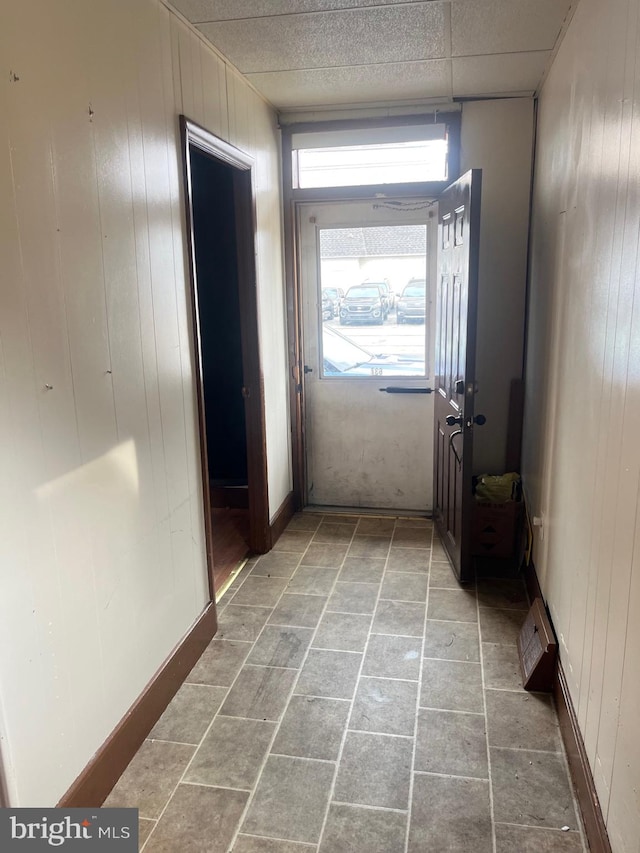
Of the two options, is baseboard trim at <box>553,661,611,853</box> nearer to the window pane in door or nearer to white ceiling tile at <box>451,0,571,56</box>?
the window pane in door

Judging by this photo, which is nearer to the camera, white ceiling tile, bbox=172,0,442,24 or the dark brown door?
white ceiling tile, bbox=172,0,442,24

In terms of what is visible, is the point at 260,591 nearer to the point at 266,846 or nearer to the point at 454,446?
the point at 454,446

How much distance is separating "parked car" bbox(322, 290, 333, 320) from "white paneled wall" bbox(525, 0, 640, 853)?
1595 millimetres

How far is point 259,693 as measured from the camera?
2.44m

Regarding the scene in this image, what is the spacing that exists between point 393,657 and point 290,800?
85 cm

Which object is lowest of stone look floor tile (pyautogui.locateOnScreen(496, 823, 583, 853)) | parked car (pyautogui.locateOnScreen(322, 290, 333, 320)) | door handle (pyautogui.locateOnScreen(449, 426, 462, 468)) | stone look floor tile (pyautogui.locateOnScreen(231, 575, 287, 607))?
stone look floor tile (pyautogui.locateOnScreen(496, 823, 583, 853))

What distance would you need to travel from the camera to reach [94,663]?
1.89m

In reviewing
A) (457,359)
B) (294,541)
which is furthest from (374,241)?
(294,541)

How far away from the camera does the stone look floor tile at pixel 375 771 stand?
1924 millimetres

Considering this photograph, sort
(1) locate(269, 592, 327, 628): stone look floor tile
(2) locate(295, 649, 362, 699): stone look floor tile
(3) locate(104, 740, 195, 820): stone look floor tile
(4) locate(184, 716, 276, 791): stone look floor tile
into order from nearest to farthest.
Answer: (3) locate(104, 740, 195, 820): stone look floor tile
(4) locate(184, 716, 276, 791): stone look floor tile
(2) locate(295, 649, 362, 699): stone look floor tile
(1) locate(269, 592, 327, 628): stone look floor tile

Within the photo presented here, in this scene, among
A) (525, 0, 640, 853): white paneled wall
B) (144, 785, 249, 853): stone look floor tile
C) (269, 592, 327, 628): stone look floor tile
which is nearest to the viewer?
(525, 0, 640, 853): white paneled wall

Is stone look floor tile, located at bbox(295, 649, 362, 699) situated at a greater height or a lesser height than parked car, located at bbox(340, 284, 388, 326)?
lesser

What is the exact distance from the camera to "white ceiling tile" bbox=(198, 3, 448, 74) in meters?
2.48

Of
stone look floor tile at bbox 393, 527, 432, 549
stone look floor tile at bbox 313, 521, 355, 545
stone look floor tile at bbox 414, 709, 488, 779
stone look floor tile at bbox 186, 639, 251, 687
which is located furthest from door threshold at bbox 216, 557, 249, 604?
stone look floor tile at bbox 414, 709, 488, 779
